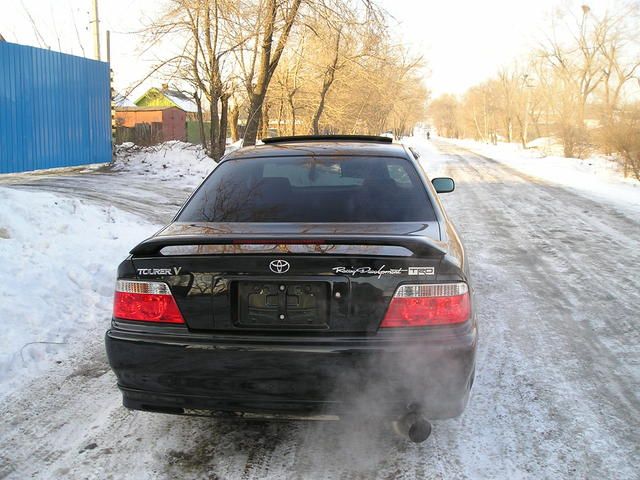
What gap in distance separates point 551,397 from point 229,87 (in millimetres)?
17051

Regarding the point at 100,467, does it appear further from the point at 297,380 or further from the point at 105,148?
the point at 105,148

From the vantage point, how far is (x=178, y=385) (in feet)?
8.26

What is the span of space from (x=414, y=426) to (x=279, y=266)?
94 centimetres

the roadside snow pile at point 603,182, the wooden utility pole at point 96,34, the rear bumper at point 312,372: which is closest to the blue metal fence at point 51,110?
the wooden utility pole at point 96,34

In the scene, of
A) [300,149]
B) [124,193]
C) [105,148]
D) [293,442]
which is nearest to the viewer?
[293,442]

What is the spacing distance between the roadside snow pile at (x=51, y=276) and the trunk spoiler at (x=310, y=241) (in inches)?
61.5

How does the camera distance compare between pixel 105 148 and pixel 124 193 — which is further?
pixel 105 148

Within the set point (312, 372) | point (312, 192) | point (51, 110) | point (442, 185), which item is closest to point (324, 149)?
point (312, 192)

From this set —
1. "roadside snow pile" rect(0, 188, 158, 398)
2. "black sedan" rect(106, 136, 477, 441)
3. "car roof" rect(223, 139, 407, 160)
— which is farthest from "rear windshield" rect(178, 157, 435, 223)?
"roadside snow pile" rect(0, 188, 158, 398)

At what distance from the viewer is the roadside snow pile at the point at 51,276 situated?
3.92 meters

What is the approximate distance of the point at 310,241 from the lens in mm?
2520

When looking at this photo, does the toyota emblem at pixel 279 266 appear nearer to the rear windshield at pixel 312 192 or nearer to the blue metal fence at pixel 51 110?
the rear windshield at pixel 312 192

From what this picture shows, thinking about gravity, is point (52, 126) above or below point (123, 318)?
above

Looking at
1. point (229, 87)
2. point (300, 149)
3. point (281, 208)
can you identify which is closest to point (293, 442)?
point (281, 208)
